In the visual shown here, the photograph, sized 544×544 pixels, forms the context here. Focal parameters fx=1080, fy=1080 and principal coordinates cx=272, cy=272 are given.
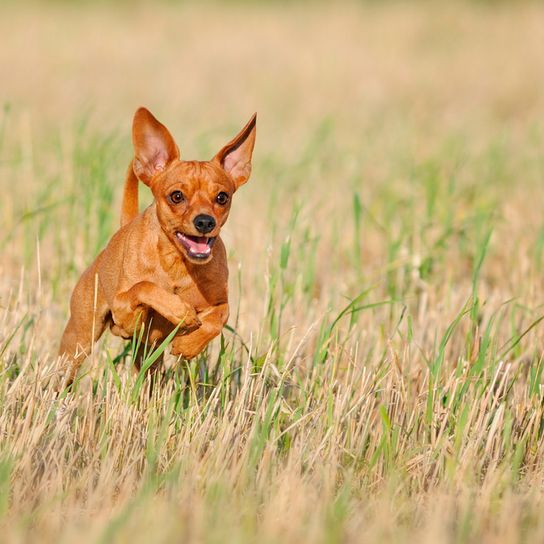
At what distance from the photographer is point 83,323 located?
4371mm

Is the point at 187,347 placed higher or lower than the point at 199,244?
lower

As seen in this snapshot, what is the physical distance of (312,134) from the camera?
10797mm

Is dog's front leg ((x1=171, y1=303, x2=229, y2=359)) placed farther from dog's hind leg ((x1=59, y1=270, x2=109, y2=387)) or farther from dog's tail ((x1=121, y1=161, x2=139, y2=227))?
dog's tail ((x1=121, y1=161, x2=139, y2=227))

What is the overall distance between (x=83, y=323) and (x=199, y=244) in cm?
87

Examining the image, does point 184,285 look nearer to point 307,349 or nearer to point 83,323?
point 83,323

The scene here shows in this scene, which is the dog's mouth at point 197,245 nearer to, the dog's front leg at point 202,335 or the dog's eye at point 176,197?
the dog's eye at point 176,197

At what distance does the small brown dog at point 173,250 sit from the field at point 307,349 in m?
0.34

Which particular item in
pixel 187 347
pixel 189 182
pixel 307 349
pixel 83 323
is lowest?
pixel 307 349

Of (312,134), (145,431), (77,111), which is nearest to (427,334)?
(145,431)

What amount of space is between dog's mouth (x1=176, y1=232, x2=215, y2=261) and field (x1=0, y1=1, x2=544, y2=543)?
2.04ft

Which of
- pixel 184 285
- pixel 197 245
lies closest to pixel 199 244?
pixel 197 245

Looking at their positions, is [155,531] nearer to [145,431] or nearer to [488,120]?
[145,431]

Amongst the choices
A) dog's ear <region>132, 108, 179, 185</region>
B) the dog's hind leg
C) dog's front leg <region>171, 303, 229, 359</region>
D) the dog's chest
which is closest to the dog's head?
dog's ear <region>132, 108, 179, 185</region>

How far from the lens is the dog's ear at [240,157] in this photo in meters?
4.05
